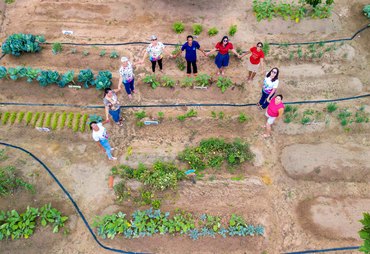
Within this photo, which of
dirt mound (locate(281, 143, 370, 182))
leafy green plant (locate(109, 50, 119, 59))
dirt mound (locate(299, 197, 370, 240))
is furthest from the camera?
leafy green plant (locate(109, 50, 119, 59))

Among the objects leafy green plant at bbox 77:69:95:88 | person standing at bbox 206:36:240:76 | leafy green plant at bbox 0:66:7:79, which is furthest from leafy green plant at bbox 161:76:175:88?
leafy green plant at bbox 0:66:7:79

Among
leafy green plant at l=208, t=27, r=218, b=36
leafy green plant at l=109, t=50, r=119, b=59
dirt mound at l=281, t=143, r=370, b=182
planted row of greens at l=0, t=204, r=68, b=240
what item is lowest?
planted row of greens at l=0, t=204, r=68, b=240

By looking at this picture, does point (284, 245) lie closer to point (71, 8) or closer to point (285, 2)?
point (285, 2)

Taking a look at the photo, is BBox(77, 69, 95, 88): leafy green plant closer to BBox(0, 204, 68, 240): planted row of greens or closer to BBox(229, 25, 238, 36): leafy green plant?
BBox(0, 204, 68, 240): planted row of greens

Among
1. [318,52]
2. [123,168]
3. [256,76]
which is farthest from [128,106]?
[318,52]

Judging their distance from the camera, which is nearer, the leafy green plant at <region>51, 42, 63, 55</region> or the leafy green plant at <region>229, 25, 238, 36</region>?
the leafy green plant at <region>51, 42, 63, 55</region>

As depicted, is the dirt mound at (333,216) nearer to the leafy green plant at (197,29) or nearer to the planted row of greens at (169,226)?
the planted row of greens at (169,226)
